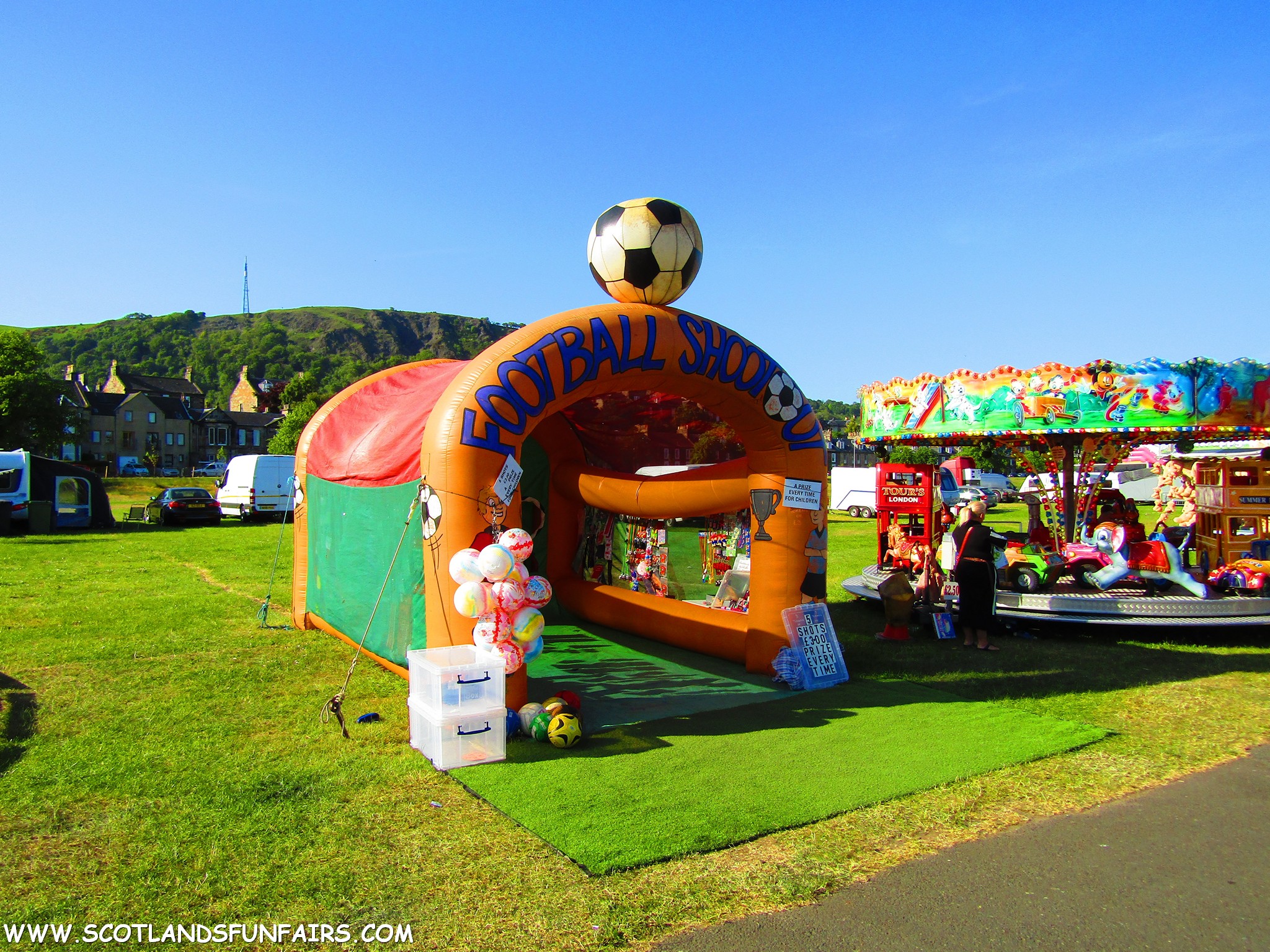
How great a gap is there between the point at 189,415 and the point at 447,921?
84.4 meters

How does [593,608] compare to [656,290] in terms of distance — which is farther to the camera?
[593,608]

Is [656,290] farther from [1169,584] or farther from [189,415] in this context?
[189,415]

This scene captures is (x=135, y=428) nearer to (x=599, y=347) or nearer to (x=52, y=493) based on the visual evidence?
(x=52, y=493)

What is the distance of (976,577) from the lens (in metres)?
9.51

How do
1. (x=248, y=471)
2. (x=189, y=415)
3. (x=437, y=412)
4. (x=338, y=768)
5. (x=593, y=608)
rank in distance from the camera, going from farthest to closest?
(x=189, y=415), (x=248, y=471), (x=593, y=608), (x=437, y=412), (x=338, y=768)

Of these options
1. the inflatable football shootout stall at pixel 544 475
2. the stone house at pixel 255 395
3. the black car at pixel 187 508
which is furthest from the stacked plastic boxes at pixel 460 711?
the stone house at pixel 255 395

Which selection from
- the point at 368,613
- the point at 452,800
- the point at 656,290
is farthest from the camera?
the point at 368,613

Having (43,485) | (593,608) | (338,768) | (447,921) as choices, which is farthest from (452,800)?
(43,485)

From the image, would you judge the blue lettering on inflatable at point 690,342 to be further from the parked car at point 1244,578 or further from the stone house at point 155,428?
the stone house at point 155,428

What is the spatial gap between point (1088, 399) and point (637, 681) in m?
7.13

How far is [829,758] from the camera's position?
5.87 metres

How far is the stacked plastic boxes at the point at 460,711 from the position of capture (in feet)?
18.3

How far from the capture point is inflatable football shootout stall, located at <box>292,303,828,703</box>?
6.38 meters

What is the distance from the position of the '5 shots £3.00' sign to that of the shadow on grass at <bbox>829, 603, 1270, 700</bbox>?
1.74 ft
